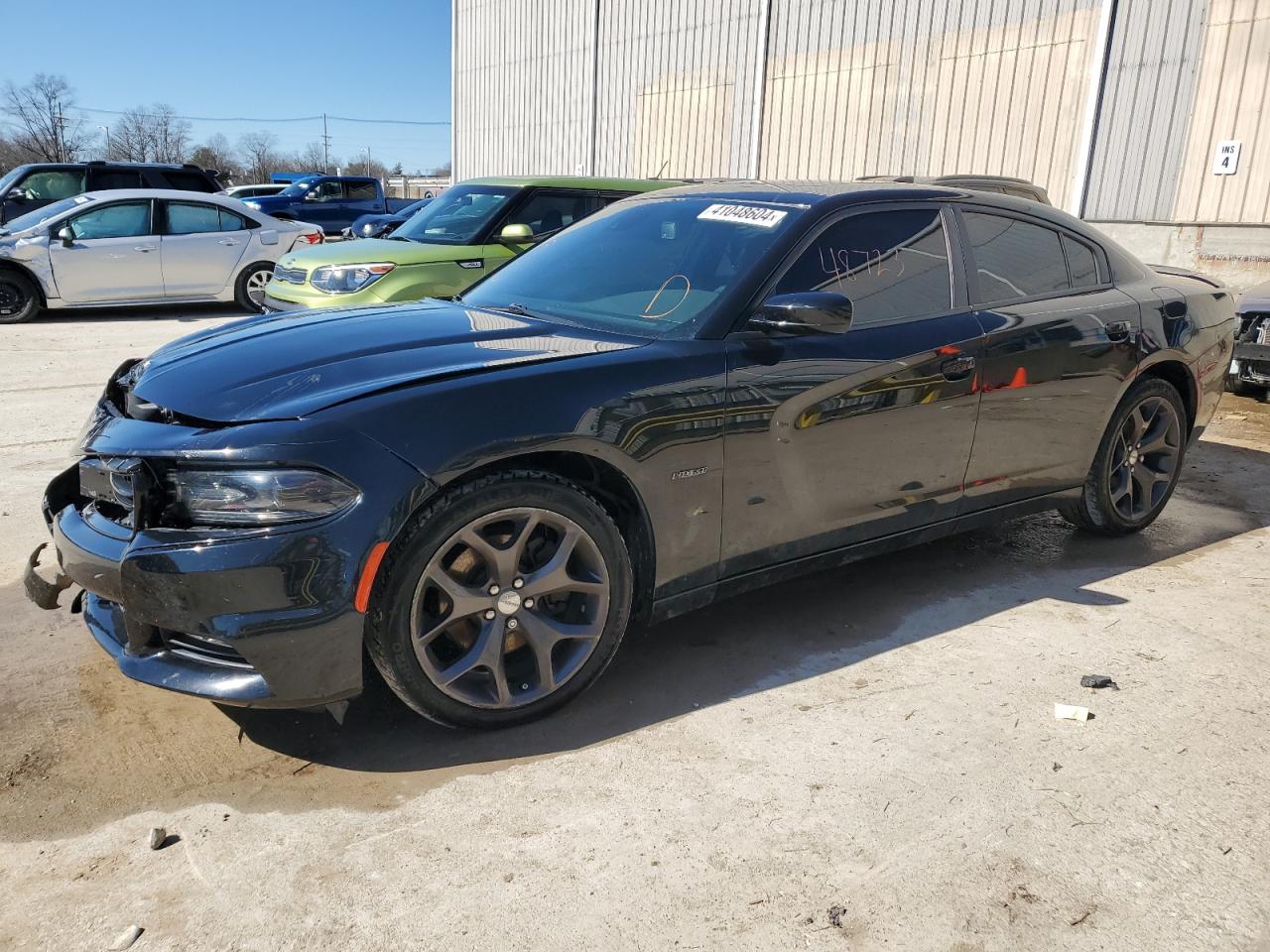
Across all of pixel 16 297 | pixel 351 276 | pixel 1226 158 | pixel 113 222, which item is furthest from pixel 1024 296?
pixel 16 297

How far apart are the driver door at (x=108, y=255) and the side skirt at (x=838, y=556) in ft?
35.5

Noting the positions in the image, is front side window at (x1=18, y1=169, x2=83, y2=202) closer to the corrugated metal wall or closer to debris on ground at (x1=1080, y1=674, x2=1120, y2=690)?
the corrugated metal wall

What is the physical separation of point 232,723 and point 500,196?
6234mm

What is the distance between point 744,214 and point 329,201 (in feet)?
67.3

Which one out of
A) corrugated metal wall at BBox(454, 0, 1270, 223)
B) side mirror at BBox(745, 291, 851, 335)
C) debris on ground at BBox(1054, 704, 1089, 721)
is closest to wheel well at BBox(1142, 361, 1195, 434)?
debris on ground at BBox(1054, 704, 1089, 721)

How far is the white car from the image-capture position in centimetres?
1142

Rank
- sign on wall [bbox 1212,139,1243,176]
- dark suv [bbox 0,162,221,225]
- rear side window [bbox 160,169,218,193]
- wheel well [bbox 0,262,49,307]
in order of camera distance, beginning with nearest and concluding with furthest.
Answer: sign on wall [bbox 1212,139,1243,176]
wheel well [bbox 0,262,49,307]
dark suv [bbox 0,162,221,225]
rear side window [bbox 160,169,218,193]

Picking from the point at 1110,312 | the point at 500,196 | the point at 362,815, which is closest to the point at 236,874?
the point at 362,815

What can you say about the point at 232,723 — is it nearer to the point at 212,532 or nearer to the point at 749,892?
the point at 212,532

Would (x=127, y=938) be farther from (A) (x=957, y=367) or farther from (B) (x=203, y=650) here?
(A) (x=957, y=367)

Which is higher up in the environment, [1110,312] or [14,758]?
[1110,312]

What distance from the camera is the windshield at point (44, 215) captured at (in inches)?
455

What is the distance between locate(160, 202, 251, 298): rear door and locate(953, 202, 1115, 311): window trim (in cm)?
A: 1065

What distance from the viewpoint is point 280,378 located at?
281 cm
